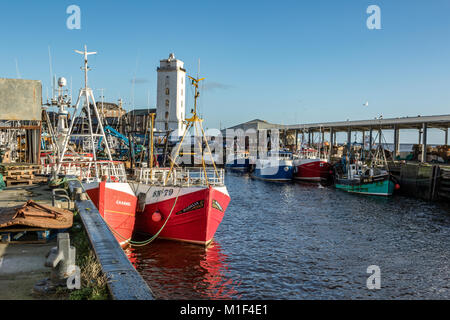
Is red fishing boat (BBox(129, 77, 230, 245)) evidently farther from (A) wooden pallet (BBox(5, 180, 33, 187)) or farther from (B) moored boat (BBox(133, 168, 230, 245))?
(A) wooden pallet (BBox(5, 180, 33, 187))

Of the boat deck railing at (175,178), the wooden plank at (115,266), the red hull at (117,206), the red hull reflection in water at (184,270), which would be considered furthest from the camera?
the boat deck railing at (175,178)

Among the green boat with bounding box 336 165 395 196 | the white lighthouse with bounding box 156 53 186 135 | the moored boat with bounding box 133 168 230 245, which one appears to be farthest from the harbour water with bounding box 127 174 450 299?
the white lighthouse with bounding box 156 53 186 135

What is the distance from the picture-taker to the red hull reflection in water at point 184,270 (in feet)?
46.0

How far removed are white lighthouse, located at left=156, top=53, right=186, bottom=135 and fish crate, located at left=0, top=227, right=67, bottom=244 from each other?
244 ft

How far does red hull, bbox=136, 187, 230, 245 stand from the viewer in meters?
18.3

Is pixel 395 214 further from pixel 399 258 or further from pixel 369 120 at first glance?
pixel 369 120

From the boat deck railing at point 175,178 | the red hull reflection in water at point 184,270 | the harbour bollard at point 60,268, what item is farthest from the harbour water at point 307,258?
the harbour bollard at point 60,268

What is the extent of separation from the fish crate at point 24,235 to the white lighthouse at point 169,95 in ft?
244

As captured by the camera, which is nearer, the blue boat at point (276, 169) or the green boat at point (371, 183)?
the green boat at point (371, 183)

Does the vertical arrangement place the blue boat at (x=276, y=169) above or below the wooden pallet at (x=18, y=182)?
below

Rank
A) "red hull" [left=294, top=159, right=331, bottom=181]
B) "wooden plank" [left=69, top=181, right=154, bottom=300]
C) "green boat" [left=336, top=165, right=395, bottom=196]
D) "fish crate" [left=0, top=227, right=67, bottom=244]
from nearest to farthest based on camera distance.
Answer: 1. "wooden plank" [left=69, top=181, right=154, bottom=300]
2. "fish crate" [left=0, top=227, right=67, bottom=244]
3. "green boat" [left=336, top=165, right=395, bottom=196]
4. "red hull" [left=294, top=159, right=331, bottom=181]

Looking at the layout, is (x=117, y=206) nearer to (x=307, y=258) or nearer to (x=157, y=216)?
(x=157, y=216)

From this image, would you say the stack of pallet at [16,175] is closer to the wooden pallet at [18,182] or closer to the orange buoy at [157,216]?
the wooden pallet at [18,182]

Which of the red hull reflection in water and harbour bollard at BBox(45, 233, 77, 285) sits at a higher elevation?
harbour bollard at BBox(45, 233, 77, 285)
